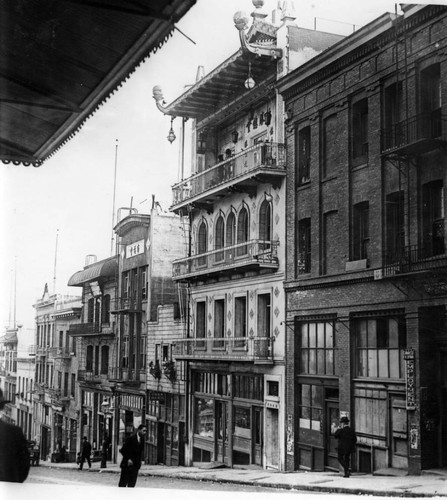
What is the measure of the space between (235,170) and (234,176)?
25 centimetres

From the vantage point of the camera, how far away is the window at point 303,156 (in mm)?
20688

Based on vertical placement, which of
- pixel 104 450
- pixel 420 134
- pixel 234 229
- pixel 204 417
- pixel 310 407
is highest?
pixel 420 134

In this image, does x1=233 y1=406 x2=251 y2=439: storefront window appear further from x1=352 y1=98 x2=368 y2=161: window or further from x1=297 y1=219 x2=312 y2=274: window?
x1=352 y1=98 x2=368 y2=161: window

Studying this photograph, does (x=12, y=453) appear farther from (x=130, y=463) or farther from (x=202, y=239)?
(x=202, y=239)

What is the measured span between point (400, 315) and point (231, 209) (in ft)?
26.4

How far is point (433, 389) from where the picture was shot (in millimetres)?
15969

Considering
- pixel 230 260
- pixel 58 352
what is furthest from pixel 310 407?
pixel 58 352

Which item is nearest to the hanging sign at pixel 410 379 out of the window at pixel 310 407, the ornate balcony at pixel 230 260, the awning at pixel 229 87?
the window at pixel 310 407

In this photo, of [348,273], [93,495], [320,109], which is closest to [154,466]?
[348,273]

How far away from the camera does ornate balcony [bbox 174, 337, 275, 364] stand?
69.7 ft

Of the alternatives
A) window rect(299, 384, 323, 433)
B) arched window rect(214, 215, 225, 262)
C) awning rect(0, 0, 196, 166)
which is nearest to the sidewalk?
window rect(299, 384, 323, 433)

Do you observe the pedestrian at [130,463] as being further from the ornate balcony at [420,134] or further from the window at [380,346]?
the ornate balcony at [420,134]

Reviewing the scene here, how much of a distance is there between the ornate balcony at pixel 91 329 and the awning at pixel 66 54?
13784mm

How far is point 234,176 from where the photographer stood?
22.8 m
